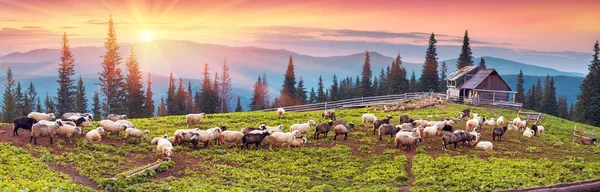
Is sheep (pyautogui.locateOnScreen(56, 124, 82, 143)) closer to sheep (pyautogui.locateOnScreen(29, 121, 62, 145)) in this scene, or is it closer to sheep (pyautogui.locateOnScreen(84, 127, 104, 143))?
sheep (pyautogui.locateOnScreen(29, 121, 62, 145))

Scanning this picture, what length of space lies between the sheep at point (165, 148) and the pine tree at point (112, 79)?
4716cm

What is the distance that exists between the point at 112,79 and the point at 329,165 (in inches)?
2098

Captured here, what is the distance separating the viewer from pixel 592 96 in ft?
248

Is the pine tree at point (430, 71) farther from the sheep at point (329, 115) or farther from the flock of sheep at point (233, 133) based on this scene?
the flock of sheep at point (233, 133)

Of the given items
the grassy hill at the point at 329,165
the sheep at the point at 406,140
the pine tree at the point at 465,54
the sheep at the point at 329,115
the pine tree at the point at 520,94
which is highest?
the pine tree at the point at 465,54

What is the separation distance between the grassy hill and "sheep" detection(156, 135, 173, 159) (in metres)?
0.47

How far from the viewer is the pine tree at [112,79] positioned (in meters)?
65.2

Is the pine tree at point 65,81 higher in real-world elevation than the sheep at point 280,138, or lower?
higher

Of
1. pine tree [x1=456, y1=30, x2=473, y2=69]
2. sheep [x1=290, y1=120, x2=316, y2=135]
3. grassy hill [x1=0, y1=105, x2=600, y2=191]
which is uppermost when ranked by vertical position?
pine tree [x1=456, y1=30, x2=473, y2=69]

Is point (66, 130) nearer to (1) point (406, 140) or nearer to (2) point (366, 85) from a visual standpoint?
(1) point (406, 140)

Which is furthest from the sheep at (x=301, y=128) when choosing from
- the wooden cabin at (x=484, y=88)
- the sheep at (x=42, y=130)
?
the wooden cabin at (x=484, y=88)

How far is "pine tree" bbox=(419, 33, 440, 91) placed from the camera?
83.6 metres

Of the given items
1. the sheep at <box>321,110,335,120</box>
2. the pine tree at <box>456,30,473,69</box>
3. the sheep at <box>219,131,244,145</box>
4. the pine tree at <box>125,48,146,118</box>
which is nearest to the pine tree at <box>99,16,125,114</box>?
the pine tree at <box>125,48,146,118</box>

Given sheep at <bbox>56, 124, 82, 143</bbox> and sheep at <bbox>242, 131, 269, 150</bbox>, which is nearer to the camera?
sheep at <bbox>56, 124, 82, 143</bbox>
